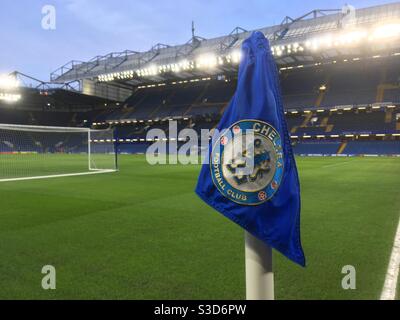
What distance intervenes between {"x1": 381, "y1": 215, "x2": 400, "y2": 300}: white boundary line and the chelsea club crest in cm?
253

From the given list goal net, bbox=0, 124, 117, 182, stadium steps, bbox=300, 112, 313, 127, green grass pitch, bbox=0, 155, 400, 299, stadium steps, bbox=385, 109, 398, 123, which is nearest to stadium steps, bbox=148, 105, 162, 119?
goal net, bbox=0, 124, 117, 182

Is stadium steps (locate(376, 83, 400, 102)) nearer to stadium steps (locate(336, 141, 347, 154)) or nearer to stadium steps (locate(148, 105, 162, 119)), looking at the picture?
stadium steps (locate(336, 141, 347, 154))

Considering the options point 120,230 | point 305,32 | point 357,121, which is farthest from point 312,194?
point 357,121

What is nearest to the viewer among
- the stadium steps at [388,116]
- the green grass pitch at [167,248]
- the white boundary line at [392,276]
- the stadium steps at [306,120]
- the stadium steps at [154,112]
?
the white boundary line at [392,276]

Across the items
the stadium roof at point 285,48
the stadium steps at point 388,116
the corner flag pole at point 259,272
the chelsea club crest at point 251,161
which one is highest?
the stadium roof at point 285,48

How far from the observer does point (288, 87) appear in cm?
4809

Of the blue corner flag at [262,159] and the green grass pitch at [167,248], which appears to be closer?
the blue corner flag at [262,159]

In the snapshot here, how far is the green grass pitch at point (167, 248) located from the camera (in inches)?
141

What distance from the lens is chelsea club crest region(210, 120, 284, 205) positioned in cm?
165

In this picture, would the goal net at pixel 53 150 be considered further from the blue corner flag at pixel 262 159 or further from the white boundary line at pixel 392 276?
the blue corner flag at pixel 262 159

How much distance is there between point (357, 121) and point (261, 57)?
43542 millimetres

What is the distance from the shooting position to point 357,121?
4088 centimetres

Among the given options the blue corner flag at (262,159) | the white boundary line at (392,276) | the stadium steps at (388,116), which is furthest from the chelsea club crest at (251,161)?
the stadium steps at (388,116)

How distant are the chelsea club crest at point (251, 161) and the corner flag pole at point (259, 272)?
0.21 m
